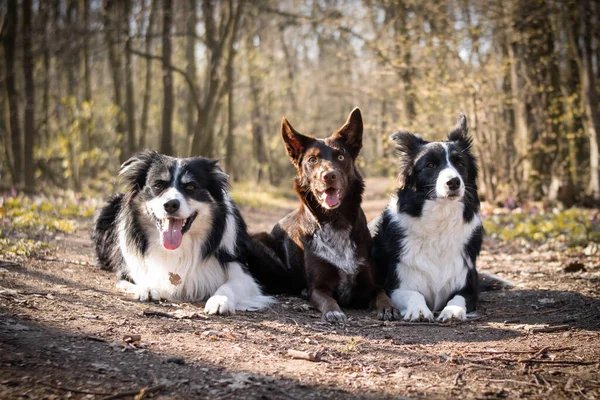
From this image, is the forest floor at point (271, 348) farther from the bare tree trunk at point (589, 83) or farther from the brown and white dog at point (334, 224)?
the bare tree trunk at point (589, 83)

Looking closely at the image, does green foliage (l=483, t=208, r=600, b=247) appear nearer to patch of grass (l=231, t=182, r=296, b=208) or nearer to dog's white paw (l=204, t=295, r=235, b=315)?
dog's white paw (l=204, t=295, r=235, b=315)

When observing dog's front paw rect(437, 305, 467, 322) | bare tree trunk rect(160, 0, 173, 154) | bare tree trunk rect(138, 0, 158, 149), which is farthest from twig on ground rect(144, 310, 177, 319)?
bare tree trunk rect(138, 0, 158, 149)

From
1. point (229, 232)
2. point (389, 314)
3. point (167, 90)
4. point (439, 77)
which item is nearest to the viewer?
point (389, 314)

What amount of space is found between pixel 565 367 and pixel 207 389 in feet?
7.54

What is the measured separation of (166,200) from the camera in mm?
4816

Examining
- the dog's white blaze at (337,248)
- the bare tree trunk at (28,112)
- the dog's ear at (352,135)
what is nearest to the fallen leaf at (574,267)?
the dog's white blaze at (337,248)

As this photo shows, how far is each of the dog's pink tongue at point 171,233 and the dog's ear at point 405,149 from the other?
2.33 m

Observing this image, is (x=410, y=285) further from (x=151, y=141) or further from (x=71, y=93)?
(x=151, y=141)

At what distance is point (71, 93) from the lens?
18625 millimetres

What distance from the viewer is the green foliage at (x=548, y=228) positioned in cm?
794

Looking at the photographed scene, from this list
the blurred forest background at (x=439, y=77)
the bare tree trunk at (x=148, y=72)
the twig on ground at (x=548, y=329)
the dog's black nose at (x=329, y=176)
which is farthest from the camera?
the bare tree trunk at (x=148, y=72)

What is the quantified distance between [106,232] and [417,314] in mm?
3685

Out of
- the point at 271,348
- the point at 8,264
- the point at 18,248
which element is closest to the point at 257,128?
the point at 18,248

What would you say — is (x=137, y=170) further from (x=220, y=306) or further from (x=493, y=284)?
(x=493, y=284)
